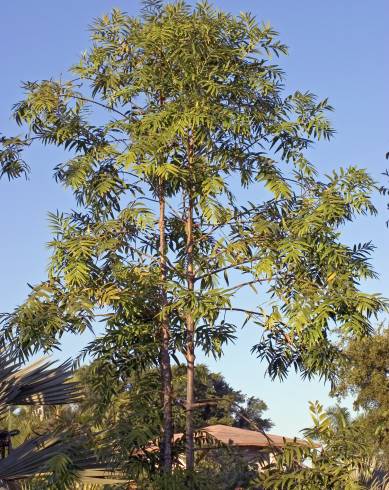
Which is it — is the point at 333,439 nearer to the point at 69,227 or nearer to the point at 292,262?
the point at 292,262

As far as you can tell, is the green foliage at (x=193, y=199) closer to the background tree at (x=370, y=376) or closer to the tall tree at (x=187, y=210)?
the tall tree at (x=187, y=210)

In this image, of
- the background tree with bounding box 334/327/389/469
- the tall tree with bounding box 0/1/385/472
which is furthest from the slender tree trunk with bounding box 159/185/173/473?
the background tree with bounding box 334/327/389/469

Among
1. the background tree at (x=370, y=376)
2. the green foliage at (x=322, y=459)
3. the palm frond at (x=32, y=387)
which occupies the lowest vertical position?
the green foliage at (x=322, y=459)

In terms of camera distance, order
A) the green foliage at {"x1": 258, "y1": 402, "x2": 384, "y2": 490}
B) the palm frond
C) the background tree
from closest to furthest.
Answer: the green foliage at {"x1": 258, "y1": 402, "x2": 384, "y2": 490} < the palm frond < the background tree

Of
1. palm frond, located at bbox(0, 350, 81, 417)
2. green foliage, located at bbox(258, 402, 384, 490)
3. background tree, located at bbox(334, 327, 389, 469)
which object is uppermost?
background tree, located at bbox(334, 327, 389, 469)

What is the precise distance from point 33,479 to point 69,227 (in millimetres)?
3259

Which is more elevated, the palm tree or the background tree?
the background tree

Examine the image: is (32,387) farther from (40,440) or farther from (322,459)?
(322,459)

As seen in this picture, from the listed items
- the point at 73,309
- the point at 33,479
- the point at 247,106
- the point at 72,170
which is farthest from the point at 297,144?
the point at 33,479

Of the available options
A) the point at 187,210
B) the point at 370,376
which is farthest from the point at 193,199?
the point at 370,376

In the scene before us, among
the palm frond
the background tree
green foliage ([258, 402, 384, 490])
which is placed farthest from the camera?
the background tree

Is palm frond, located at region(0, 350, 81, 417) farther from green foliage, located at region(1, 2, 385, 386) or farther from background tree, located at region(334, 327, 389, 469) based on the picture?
background tree, located at region(334, 327, 389, 469)

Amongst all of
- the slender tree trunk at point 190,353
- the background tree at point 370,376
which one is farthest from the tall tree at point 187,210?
the background tree at point 370,376

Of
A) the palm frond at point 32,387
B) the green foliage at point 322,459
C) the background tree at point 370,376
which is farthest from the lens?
the background tree at point 370,376
